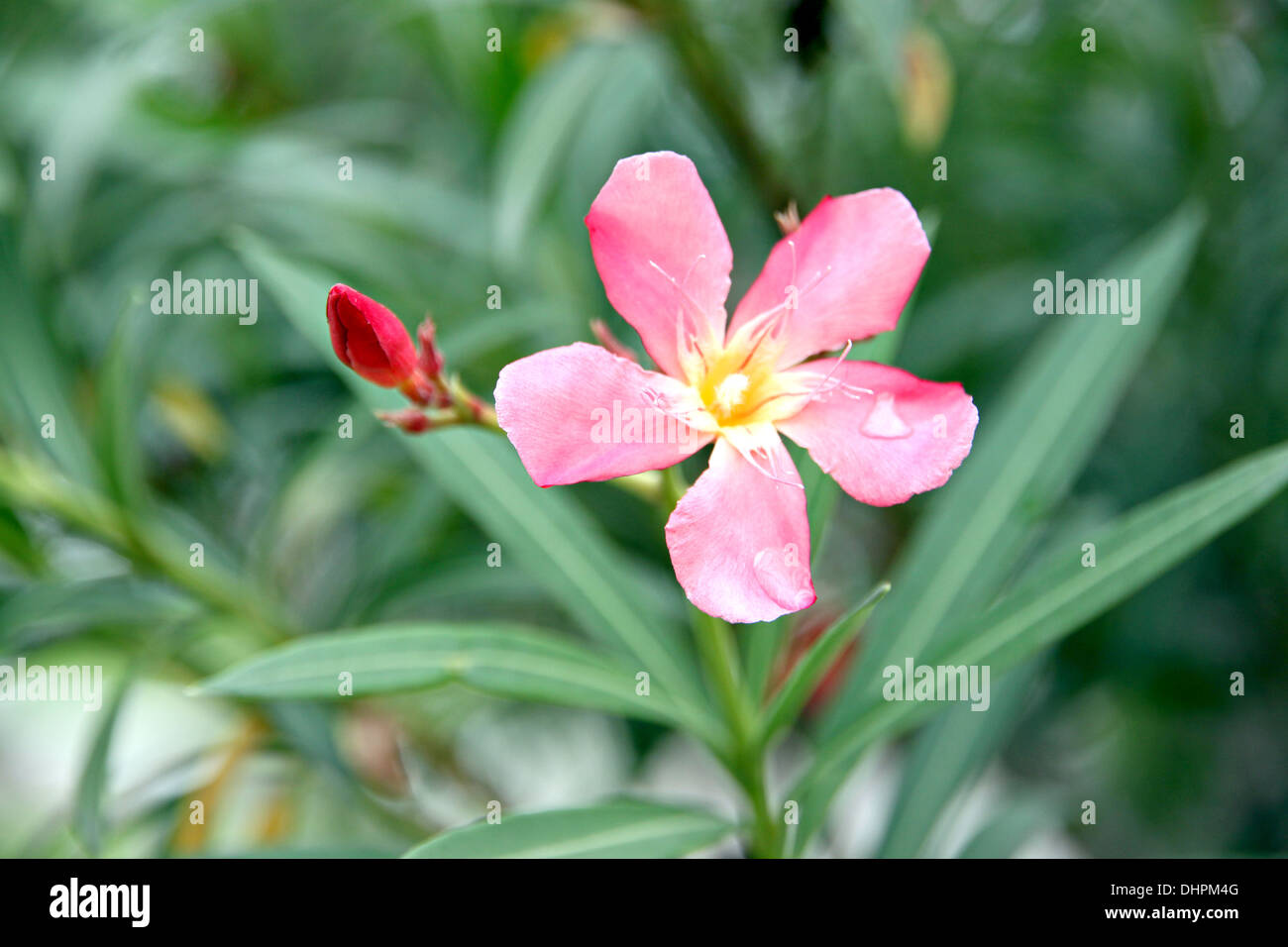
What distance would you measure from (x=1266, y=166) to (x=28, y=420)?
1.58 meters

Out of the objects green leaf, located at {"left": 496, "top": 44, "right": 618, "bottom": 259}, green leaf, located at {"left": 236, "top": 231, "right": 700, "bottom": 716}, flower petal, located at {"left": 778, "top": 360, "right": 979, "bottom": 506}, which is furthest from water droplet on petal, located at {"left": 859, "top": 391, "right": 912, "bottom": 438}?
green leaf, located at {"left": 496, "top": 44, "right": 618, "bottom": 259}

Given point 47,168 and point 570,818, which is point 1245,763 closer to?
point 570,818

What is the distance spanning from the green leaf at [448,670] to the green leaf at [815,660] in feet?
0.27

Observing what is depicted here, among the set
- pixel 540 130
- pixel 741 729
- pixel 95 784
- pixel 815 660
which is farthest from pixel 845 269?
pixel 95 784

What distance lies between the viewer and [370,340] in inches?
23.0

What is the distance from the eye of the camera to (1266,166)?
1.36 metres

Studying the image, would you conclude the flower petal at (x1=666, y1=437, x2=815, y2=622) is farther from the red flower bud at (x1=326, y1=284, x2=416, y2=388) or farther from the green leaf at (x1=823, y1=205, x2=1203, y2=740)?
the green leaf at (x1=823, y1=205, x2=1203, y2=740)

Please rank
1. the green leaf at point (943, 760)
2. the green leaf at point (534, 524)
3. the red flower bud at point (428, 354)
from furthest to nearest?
the green leaf at point (943, 760)
the green leaf at point (534, 524)
the red flower bud at point (428, 354)

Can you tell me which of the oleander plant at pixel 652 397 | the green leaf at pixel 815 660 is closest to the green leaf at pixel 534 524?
the oleander plant at pixel 652 397

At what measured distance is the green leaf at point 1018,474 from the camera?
2.73ft

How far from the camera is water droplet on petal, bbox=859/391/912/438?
1.80ft

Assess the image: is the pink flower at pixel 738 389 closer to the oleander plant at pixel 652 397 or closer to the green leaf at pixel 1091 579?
the oleander plant at pixel 652 397

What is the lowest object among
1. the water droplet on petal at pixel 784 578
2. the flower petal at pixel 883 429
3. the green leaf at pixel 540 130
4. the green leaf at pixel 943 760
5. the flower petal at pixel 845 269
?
→ the green leaf at pixel 943 760
